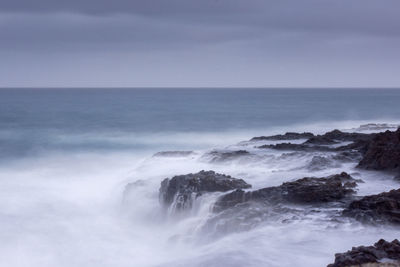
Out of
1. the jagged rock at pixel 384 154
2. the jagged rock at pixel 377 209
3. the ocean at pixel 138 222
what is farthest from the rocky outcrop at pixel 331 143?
the jagged rock at pixel 377 209

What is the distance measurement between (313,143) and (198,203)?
8478mm

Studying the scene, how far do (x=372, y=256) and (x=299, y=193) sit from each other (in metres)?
4.86

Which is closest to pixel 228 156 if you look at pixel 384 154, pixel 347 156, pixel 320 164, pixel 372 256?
pixel 320 164

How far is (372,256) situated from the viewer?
23.1 ft

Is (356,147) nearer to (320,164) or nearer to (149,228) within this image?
(320,164)

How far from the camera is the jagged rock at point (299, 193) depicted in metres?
11.7

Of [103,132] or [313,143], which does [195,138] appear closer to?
[103,132]

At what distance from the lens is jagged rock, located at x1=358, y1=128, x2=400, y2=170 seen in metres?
14.2

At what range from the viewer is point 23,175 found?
82.1ft

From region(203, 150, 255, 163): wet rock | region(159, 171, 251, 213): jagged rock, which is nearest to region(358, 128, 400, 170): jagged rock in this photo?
region(159, 171, 251, 213): jagged rock

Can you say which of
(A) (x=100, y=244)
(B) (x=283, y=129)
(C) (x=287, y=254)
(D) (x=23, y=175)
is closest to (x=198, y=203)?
(A) (x=100, y=244)

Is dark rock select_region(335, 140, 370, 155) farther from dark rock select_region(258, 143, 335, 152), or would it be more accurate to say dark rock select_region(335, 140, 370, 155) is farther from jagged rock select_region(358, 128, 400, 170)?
jagged rock select_region(358, 128, 400, 170)

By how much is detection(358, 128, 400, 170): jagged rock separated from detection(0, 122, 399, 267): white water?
57cm

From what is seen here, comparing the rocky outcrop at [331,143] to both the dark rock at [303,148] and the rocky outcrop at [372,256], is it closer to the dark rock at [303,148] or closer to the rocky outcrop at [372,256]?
the dark rock at [303,148]
